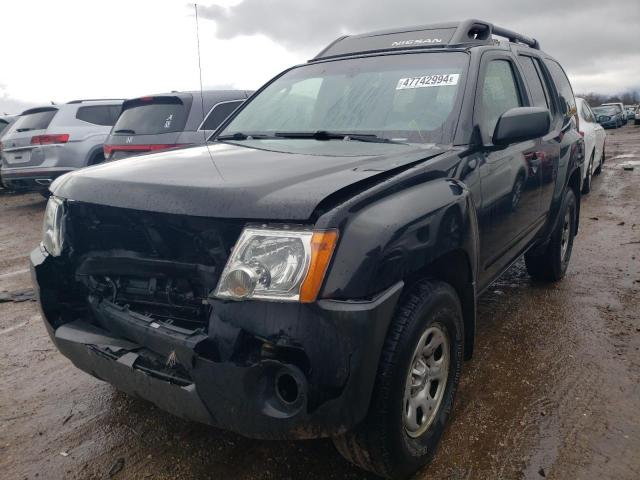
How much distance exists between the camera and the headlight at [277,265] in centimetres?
168

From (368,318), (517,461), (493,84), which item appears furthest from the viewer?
(493,84)

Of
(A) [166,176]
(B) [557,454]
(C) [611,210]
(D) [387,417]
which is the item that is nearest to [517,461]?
(B) [557,454]

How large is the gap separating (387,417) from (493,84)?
7.04 ft

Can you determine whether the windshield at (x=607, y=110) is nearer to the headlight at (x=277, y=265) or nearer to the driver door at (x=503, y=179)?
the driver door at (x=503, y=179)

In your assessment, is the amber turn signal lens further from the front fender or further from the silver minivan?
the silver minivan

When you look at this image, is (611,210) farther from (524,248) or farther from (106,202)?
(106,202)

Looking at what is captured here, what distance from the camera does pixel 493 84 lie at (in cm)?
310

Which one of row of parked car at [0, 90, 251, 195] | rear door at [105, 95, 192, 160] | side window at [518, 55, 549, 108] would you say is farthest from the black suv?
row of parked car at [0, 90, 251, 195]

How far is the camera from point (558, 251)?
14.4 feet

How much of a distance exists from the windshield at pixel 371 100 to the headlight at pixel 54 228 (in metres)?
Answer: 1.22

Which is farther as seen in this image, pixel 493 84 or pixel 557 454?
pixel 493 84

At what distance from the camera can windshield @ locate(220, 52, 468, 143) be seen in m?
2.72

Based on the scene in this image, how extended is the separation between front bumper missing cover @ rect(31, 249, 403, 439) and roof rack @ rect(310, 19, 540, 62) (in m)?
2.17

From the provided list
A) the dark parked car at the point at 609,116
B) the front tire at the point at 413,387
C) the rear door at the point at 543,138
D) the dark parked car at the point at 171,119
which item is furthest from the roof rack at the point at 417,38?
the dark parked car at the point at 609,116
